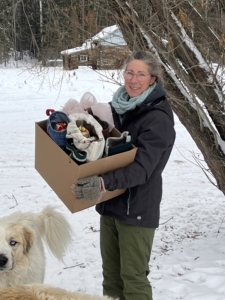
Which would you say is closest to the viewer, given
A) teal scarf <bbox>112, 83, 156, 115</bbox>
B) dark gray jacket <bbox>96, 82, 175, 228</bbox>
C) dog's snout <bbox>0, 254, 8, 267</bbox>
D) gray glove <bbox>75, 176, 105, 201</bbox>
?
gray glove <bbox>75, 176, 105, 201</bbox>


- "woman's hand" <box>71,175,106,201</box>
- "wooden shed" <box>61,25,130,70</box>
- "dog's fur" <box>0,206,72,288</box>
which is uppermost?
"wooden shed" <box>61,25,130,70</box>

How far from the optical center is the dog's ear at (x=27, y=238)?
295 cm

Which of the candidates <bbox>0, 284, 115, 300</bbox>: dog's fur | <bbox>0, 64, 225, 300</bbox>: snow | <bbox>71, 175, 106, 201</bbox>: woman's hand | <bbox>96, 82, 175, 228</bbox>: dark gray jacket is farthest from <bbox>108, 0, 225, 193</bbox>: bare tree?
<bbox>0, 284, 115, 300</bbox>: dog's fur

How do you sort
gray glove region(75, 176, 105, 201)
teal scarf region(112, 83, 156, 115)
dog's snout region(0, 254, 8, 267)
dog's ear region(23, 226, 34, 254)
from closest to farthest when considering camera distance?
gray glove region(75, 176, 105, 201) < teal scarf region(112, 83, 156, 115) < dog's snout region(0, 254, 8, 267) < dog's ear region(23, 226, 34, 254)

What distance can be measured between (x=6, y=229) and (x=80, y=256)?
1784 millimetres

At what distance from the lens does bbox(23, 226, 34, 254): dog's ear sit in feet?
9.69

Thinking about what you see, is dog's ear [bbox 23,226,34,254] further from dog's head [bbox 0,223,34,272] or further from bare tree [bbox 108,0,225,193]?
bare tree [bbox 108,0,225,193]

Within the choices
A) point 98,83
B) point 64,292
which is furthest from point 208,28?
point 98,83

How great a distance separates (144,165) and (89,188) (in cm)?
38

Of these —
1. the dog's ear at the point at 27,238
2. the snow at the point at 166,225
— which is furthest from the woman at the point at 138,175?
the snow at the point at 166,225

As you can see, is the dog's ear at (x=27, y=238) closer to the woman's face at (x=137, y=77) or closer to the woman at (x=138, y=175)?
the woman at (x=138, y=175)

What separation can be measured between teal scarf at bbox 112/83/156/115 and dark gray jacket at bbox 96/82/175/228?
3cm

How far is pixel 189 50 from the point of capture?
405 centimetres

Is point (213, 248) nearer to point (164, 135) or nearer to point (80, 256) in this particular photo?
point (80, 256)
